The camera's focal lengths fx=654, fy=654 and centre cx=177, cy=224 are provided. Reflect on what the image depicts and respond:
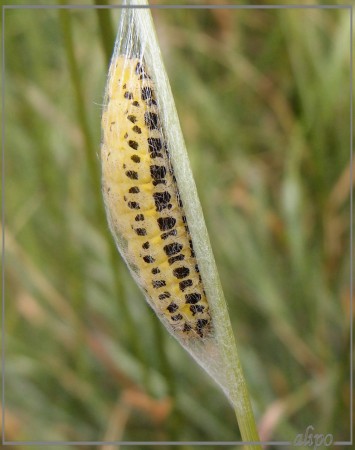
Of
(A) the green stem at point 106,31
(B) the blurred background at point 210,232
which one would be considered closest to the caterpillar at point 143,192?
(A) the green stem at point 106,31

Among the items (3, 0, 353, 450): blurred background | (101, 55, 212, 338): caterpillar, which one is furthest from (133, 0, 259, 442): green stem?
(3, 0, 353, 450): blurred background

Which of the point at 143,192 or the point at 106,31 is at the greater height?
the point at 106,31

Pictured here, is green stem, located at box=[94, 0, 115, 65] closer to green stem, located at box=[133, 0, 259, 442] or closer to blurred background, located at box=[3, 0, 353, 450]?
green stem, located at box=[133, 0, 259, 442]

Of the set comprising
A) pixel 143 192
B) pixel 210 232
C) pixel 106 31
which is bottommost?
pixel 143 192

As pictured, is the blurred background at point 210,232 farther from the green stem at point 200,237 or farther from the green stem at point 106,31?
the green stem at point 200,237

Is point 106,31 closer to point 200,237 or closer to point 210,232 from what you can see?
point 200,237

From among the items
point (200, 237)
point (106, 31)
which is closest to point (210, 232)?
point (106, 31)
